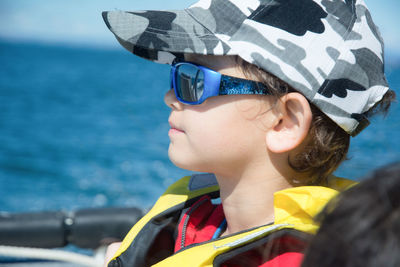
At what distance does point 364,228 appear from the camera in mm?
676

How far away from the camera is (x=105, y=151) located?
1233cm

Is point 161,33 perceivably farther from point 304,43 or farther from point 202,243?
point 202,243

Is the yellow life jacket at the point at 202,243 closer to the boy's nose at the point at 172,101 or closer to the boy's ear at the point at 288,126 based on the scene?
the boy's ear at the point at 288,126

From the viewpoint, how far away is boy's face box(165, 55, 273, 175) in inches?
59.0

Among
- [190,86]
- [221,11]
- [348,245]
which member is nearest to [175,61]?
[190,86]

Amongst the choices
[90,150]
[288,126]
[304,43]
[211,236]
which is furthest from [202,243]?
[90,150]

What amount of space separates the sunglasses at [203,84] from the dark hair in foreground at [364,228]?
2.53ft

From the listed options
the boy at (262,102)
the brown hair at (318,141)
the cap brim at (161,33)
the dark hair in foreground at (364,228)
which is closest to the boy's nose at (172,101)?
the boy at (262,102)

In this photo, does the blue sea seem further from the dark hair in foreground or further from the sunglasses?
the dark hair in foreground

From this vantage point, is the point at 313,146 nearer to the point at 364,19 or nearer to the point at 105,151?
the point at 364,19

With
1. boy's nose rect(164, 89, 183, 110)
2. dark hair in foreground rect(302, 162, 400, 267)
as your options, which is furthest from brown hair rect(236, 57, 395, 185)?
dark hair in foreground rect(302, 162, 400, 267)

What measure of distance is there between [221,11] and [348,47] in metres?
0.39

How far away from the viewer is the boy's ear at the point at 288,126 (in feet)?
4.79

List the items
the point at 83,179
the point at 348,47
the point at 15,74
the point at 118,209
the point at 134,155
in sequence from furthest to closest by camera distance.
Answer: the point at 15,74, the point at 134,155, the point at 83,179, the point at 118,209, the point at 348,47
